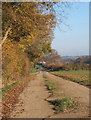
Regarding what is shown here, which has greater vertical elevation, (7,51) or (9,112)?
(7,51)

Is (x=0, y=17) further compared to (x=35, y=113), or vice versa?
(x=0, y=17)

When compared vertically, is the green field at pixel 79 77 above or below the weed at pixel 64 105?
below

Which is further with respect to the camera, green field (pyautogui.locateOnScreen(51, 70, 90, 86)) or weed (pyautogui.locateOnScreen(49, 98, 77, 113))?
green field (pyautogui.locateOnScreen(51, 70, 90, 86))

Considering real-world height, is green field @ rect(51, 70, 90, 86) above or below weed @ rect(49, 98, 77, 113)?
below

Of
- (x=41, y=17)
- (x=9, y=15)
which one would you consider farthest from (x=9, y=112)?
(x=41, y=17)

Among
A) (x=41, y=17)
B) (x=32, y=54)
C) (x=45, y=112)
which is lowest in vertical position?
(x=45, y=112)

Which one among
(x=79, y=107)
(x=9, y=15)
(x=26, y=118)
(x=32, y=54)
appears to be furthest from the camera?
(x=32, y=54)

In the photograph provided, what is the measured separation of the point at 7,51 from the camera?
41.5 ft

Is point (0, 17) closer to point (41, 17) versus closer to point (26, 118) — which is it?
point (41, 17)

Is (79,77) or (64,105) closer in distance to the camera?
(64,105)

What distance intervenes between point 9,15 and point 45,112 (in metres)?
4.78

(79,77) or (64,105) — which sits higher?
(64,105)

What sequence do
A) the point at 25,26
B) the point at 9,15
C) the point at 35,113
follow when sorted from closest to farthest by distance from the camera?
the point at 35,113 → the point at 9,15 → the point at 25,26

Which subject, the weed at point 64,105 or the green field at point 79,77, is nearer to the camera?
the weed at point 64,105
